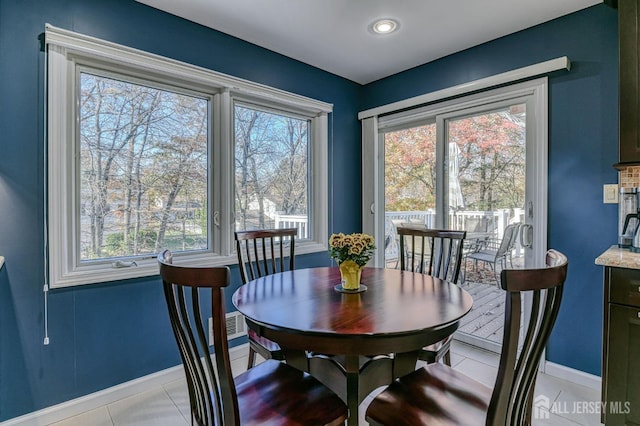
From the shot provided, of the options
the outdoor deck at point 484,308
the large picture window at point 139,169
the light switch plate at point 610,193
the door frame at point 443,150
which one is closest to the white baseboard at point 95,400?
the large picture window at point 139,169

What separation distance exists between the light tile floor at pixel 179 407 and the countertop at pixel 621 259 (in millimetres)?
949

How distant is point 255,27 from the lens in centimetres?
249

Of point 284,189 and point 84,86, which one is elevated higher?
point 84,86

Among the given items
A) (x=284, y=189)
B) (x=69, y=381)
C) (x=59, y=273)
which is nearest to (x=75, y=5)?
(x=59, y=273)

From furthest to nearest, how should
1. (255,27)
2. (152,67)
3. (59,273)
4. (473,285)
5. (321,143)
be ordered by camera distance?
(321,143), (473,285), (255,27), (152,67), (59,273)

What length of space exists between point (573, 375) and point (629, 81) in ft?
6.27

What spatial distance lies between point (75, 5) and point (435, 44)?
255 cm

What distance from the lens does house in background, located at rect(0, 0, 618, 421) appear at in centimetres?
178

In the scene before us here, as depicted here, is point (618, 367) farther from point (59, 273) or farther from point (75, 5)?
point (75, 5)

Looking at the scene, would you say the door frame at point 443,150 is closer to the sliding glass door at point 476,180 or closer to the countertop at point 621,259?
the sliding glass door at point 476,180

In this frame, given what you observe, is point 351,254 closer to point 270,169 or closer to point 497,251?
point 270,169

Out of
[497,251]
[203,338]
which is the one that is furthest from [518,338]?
[497,251]

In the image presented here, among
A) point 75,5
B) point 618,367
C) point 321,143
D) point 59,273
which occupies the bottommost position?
point 618,367

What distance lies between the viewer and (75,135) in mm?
1985
